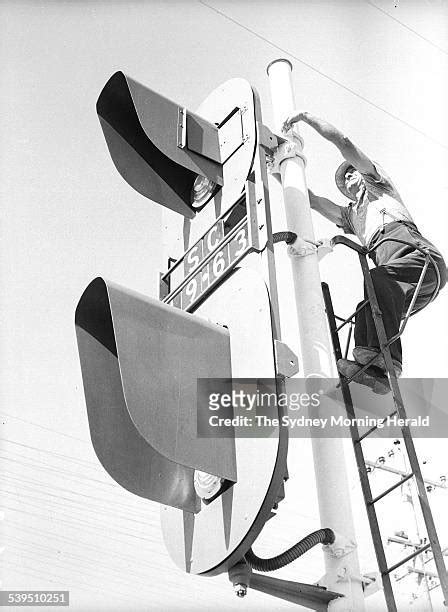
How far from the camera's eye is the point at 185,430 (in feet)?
10.8

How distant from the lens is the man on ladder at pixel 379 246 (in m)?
A: 4.84

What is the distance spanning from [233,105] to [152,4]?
3.19m

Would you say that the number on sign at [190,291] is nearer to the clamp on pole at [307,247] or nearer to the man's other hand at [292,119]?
the clamp on pole at [307,247]

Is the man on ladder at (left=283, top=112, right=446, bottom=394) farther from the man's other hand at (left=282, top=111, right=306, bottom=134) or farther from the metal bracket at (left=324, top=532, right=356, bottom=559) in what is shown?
the metal bracket at (left=324, top=532, right=356, bottom=559)

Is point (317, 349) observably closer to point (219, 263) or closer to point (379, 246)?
point (219, 263)

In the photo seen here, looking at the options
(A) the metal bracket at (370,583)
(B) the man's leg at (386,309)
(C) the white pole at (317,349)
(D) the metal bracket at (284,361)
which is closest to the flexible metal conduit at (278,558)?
(C) the white pole at (317,349)

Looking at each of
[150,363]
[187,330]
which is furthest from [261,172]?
[150,363]

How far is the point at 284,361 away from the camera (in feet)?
11.7

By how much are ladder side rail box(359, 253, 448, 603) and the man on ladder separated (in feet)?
0.39

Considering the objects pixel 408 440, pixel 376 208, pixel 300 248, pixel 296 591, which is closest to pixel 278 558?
pixel 296 591

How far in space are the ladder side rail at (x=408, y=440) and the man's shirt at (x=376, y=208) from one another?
426 mm

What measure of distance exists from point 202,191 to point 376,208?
1228 millimetres

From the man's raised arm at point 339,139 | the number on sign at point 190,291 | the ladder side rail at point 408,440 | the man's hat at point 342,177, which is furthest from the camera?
the man's hat at point 342,177

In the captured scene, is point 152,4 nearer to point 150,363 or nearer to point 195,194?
point 195,194
